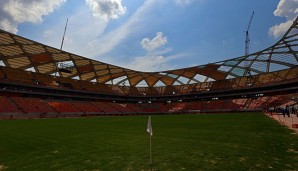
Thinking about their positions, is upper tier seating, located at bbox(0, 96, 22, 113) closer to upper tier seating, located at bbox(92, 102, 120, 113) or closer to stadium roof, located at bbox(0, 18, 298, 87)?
stadium roof, located at bbox(0, 18, 298, 87)

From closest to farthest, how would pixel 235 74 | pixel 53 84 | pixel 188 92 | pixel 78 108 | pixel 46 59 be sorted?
pixel 46 59 → pixel 78 108 → pixel 53 84 → pixel 235 74 → pixel 188 92

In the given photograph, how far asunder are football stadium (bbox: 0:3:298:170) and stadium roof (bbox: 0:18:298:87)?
26 centimetres

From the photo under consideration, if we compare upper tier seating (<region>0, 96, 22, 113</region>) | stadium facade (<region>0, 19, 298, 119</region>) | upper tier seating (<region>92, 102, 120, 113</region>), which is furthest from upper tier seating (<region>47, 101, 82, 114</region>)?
upper tier seating (<region>0, 96, 22, 113</region>)

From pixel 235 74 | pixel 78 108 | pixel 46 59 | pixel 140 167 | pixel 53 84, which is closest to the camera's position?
pixel 140 167

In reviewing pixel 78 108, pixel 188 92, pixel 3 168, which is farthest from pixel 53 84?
pixel 3 168

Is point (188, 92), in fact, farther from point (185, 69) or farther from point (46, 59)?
point (46, 59)

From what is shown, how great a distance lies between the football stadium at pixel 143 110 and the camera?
8.00 metres

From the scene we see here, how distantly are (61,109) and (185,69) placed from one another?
38.4 meters

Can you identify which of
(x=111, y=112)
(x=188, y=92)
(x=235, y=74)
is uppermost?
(x=235, y=74)

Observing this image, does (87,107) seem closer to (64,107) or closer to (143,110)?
(64,107)

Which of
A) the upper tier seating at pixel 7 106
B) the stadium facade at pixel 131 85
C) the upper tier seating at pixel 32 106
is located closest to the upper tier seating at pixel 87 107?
the stadium facade at pixel 131 85

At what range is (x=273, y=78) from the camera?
2404 inches

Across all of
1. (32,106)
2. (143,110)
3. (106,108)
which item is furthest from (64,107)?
(143,110)

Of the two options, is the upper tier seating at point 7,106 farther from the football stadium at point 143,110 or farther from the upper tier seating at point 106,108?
the upper tier seating at point 106,108
